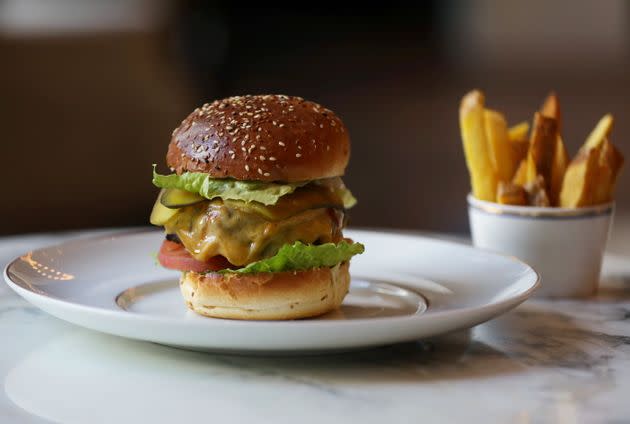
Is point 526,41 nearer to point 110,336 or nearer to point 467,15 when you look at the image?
point 467,15

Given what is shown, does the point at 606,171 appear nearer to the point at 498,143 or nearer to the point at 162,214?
the point at 498,143

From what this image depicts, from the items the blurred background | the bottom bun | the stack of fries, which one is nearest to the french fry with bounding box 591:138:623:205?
the stack of fries

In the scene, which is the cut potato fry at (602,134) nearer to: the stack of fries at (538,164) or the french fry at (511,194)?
the stack of fries at (538,164)

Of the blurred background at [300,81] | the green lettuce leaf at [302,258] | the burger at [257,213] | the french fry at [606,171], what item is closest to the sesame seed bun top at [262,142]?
the burger at [257,213]

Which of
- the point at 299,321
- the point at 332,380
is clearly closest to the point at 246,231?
the point at 299,321

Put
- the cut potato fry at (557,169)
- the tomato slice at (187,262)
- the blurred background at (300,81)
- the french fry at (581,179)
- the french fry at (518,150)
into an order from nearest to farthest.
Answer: the tomato slice at (187,262) < the french fry at (581,179) < the cut potato fry at (557,169) < the french fry at (518,150) < the blurred background at (300,81)

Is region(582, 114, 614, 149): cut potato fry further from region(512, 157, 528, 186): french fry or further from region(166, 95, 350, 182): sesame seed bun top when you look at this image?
region(166, 95, 350, 182): sesame seed bun top
